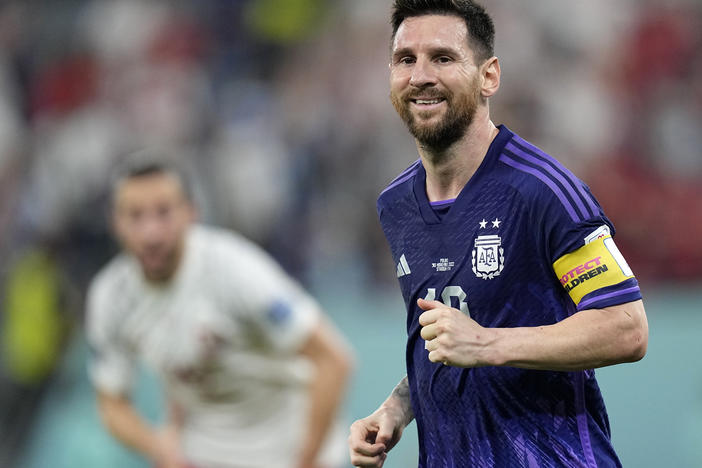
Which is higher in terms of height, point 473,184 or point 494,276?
point 473,184

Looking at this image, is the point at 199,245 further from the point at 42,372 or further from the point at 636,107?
the point at 636,107

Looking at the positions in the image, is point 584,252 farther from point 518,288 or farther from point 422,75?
point 422,75

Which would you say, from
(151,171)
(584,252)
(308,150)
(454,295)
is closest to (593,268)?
(584,252)

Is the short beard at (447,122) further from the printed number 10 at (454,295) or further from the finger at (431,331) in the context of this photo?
the finger at (431,331)

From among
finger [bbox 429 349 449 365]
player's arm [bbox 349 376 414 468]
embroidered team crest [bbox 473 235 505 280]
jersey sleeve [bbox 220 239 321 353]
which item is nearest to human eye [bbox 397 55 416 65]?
embroidered team crest [bbox 473 235 505 280]

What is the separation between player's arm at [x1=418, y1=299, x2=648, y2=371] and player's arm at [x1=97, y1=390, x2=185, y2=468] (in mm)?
3480

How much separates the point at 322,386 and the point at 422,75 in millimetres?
2785

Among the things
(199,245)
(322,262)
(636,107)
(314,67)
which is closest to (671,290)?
(636,107)

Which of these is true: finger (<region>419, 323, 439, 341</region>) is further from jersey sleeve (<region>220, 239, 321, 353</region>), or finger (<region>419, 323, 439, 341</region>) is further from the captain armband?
jersey sleeve (<region>220, 239, 321, 353</region>)

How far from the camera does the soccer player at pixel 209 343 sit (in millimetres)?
5637

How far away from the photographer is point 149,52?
38.4 feet

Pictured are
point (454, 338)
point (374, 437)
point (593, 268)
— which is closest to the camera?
point (454, 338)

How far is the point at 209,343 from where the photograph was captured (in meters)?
5.77

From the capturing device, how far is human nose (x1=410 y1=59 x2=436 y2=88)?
309 cm
